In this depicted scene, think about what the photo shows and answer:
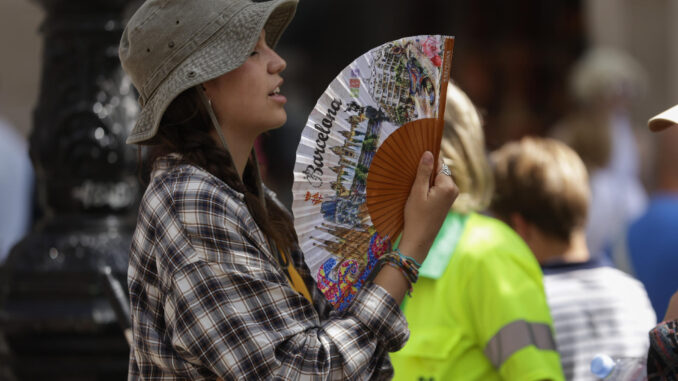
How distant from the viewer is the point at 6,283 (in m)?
3.94

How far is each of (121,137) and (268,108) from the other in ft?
5.81

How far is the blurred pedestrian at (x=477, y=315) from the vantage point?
9.23 ft

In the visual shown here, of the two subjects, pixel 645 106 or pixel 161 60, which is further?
pixel 645 106

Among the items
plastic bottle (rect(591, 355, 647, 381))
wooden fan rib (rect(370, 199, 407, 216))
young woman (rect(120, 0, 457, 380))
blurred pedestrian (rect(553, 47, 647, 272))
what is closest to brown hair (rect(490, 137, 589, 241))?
plastic bottle (rect(591, 355, 647, 381))

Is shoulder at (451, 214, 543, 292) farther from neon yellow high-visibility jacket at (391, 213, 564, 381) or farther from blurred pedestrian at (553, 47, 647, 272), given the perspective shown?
blurred pedestrian at (553, 47, 647, 272)

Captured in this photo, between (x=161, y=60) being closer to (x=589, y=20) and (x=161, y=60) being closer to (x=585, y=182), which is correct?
(x=585, y=182)

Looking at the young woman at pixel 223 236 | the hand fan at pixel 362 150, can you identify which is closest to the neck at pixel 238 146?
the young woman at pixel 223 236

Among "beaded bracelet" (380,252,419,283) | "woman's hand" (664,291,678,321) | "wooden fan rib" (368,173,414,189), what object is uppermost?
"wooden fan rib" (368,173,414,189)

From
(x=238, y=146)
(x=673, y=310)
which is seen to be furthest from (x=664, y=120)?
(x=238, y=146)

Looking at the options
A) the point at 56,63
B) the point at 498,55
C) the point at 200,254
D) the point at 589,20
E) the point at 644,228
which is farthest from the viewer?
the point at 498,55

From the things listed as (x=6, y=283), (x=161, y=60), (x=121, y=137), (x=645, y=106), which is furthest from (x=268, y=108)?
(x=645, y=106)

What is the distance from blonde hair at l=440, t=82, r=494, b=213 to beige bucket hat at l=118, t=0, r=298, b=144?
974 millimetres

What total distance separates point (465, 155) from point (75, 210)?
5.80ft

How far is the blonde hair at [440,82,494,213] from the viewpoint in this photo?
3104 millimetres
